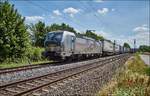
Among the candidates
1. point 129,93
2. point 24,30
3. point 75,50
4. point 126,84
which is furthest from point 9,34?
point 129,93

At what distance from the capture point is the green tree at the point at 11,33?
2568 centimetres

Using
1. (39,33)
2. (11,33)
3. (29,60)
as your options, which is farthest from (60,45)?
(39,33)

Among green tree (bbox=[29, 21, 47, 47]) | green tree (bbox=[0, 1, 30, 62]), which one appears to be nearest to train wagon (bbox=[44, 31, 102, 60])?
green tree (bbox=[0, 1, 30, 62])

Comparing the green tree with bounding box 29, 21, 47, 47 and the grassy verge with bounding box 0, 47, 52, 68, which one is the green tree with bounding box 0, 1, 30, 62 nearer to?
the grassy verge with bounding box 0, 47, 52, 68

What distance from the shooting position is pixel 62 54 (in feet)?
89.6

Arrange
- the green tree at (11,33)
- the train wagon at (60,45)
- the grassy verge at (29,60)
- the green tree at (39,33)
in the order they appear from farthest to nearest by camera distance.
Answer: the green tree at (39,33)
the train wagon at (60,45)
the grassy verge at (29,60)
the green tree at (11,33)

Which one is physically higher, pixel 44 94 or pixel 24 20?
pixel 24 20

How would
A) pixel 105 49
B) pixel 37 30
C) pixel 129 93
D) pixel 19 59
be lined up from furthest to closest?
pixel 37 30 < pixel 105 49 < pixel 19 59 < pixel 129 93

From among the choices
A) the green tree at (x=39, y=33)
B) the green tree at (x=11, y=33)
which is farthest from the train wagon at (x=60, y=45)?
the green tree at (x=39, y=33)

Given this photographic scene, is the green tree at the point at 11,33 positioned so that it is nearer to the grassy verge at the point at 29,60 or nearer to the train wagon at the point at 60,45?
the grassy verge at the point at 29,60

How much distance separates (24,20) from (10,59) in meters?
3.75

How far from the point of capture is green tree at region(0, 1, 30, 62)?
25.7 meters

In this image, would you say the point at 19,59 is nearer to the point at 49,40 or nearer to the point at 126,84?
the point at 49,40

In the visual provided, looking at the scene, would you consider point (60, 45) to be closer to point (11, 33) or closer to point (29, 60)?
point (29, 60)
